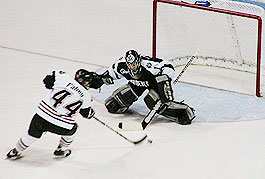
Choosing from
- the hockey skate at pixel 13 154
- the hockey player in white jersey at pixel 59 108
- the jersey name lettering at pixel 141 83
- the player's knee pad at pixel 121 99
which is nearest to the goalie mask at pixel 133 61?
the jersey name lettering at pixel 141 83

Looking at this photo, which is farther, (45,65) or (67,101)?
(45,65)

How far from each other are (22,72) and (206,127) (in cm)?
218

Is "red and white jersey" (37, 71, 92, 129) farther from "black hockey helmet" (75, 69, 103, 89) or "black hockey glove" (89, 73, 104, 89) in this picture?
"black hockey glove" (89, 73, 104, 89)

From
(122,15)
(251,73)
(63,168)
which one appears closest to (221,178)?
(63,168)

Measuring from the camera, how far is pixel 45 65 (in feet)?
24.5

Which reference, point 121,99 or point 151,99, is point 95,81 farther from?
point 151,99

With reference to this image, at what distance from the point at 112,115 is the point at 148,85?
0.46 metres

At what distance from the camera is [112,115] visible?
630 cm

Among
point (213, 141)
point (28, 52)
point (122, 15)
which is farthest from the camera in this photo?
point (122, 15)

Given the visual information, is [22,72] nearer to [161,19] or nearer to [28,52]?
[28,52]

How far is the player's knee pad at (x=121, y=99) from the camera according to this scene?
6.23 metres

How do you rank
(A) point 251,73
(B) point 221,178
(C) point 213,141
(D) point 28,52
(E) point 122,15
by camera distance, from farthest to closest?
1. (E) point 122,15
2. (D) point 28,52
3. (A) point 251,73
4. (C) point 213,141
5. (B) point 221,178

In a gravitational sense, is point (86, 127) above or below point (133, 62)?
below

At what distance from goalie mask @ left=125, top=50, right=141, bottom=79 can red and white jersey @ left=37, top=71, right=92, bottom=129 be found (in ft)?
2.27
